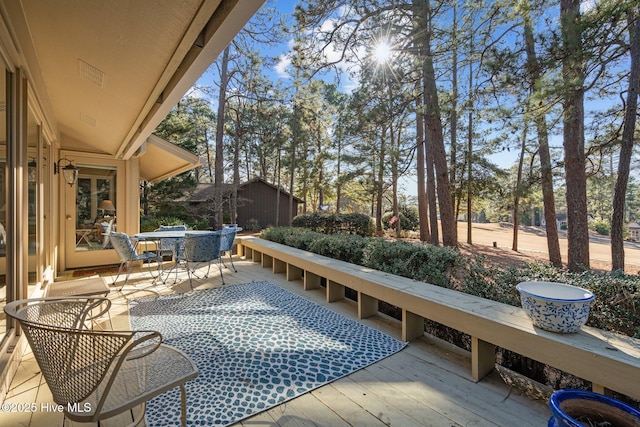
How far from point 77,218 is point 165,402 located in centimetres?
503

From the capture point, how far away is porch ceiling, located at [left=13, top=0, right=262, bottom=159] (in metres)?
1.66

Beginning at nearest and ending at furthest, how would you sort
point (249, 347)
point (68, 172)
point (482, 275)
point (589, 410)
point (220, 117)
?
point (589, 410), point (249, 347), point (482, 275), point (68, 172), point (220, 117)

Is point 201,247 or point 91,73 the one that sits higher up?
point 91,73

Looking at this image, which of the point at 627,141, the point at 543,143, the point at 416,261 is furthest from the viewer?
the point at 543,143

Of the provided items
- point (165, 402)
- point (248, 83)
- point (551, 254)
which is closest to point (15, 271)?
point (165, 402)

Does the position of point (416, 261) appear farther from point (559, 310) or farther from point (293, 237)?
point (293, 237)

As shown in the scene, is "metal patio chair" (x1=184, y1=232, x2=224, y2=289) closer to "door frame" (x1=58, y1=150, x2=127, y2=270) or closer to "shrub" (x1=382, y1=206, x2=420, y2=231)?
"door frame" (x1=58, y1=150, x2=127, y2=270)

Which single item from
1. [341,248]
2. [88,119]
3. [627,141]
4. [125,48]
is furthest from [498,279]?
[88,119]

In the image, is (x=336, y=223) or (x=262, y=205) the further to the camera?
(x=262, y=205)

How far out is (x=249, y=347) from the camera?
8.23ft

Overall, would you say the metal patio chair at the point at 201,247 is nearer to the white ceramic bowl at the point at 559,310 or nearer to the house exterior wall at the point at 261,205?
the white ceramic bowl at the point at 559,310

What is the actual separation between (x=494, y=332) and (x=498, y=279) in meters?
0.78

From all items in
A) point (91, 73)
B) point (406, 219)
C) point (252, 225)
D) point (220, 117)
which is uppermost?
point (220, 117)

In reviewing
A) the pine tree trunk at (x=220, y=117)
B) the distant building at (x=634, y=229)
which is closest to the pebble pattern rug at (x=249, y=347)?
the pine tree trunk at (x=220, y=117)
